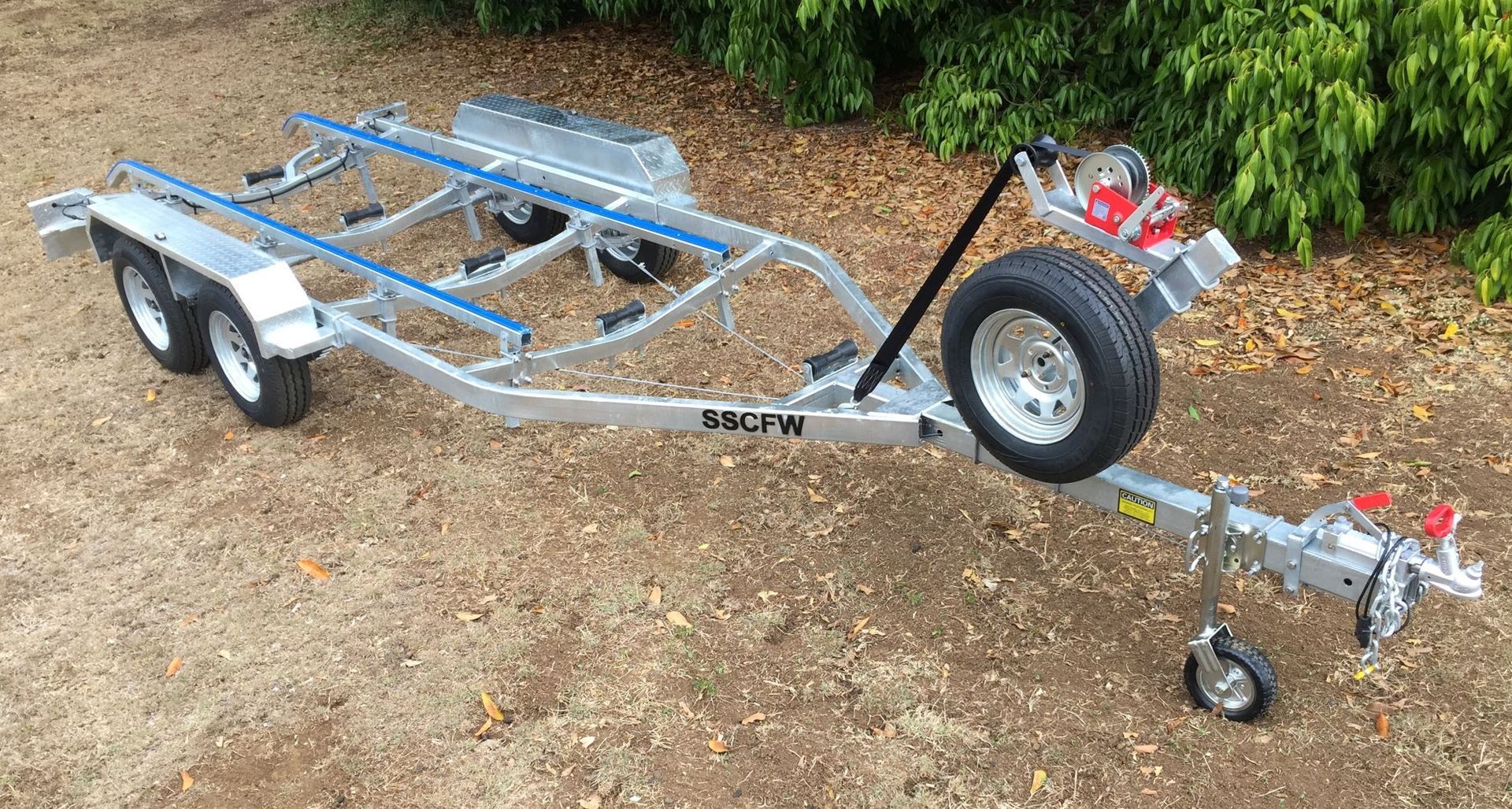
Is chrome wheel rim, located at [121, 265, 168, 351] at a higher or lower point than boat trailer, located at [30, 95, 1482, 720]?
lower

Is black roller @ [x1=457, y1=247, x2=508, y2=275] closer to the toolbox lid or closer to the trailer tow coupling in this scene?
the toolbox lid

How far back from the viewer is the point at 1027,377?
3.93 m

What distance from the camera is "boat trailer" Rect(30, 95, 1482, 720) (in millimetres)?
3588

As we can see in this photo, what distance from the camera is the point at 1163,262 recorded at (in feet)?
12.5

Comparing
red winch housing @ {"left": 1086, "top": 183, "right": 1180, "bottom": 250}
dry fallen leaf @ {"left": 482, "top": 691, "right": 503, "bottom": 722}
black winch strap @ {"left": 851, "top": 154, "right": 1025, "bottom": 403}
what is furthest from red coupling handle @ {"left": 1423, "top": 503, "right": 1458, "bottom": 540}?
dry fallen leaf @ {"left": 482, "top": 691, "right": 503, "bottom": 722}

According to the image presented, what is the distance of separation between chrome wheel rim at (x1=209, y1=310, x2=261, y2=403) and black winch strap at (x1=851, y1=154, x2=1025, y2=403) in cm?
341

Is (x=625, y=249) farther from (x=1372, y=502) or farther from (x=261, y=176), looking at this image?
(x=1372, y=502)

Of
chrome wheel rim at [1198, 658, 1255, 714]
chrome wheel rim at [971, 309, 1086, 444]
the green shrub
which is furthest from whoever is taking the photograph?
the green shrub

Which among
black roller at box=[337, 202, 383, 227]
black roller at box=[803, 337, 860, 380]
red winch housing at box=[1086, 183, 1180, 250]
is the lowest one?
black roller at box=[337, 202, 383, 227]

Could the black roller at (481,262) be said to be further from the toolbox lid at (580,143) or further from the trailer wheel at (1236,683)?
the trailer wheel at (1236,683)

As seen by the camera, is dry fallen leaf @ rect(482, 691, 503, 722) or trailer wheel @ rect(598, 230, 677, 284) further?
trailer wheel @ rect(598, 230, 677, 284)

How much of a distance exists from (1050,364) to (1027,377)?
102mm

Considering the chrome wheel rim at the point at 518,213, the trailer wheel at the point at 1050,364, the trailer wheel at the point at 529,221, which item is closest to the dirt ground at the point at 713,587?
the trailer wheel at the point at 529,221

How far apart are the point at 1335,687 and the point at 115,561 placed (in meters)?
4.99
